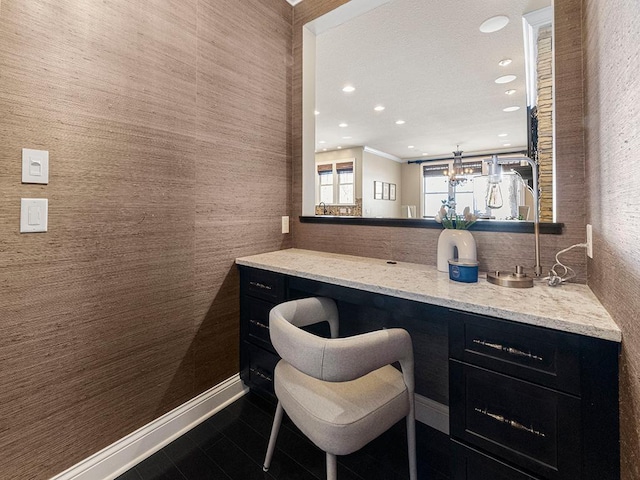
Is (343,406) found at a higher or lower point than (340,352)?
lower

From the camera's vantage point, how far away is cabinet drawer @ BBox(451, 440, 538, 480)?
943mm

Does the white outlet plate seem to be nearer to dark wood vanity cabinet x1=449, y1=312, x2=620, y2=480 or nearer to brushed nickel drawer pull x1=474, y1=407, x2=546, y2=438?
dark wood vanity cabinet x1=449, y1=312, x2=620, y2=480

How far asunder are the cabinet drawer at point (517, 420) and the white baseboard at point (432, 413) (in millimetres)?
613

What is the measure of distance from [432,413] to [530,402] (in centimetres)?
84

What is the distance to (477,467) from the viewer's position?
3.29 ft

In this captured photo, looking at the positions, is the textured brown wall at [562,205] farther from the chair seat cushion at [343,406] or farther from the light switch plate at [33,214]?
the light switch plate at [33,214]

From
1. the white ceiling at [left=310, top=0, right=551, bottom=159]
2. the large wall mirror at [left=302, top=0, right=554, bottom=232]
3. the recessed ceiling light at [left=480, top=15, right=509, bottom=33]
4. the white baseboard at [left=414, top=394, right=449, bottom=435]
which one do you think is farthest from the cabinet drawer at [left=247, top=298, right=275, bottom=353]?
the recessed ceiling light at [left=480, top=15, right=509, bottom=33]

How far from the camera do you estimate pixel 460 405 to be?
1034mm

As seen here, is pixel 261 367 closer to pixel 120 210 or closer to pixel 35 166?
pixel 120 210

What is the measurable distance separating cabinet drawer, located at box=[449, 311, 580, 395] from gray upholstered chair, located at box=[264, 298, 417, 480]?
0.63ft

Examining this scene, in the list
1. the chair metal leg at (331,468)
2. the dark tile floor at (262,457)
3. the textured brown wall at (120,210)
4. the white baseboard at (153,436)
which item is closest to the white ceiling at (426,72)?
the textured brown wall at (120,210)

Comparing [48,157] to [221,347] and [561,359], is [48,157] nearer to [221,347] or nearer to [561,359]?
[221,347]

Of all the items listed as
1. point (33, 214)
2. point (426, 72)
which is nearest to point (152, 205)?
point (33, 214)

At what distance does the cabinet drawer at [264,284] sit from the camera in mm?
1647
